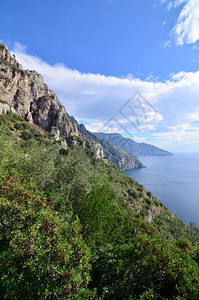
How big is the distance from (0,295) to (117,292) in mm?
6437

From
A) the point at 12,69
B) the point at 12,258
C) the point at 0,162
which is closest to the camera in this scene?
the point at 12,258

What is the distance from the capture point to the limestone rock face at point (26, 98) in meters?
84.8

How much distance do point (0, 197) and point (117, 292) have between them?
894cm

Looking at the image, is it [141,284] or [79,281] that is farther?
[141,284]

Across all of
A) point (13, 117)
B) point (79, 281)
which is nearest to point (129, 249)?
point (79, 281)

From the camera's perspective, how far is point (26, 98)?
314ft

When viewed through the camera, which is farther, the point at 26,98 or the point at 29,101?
the point at 29,101

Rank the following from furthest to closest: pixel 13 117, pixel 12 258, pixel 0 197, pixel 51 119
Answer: pixel 51 119 < pixel 13 117 < pixel 0 197 < pixel 12 258

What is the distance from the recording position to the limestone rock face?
8475 cm

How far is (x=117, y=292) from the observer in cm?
732

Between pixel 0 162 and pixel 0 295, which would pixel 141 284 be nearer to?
pixel 0 295

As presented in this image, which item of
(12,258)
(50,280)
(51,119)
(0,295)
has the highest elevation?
(51,119)

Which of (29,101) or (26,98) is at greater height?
(26,98)

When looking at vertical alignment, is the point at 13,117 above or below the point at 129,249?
above
